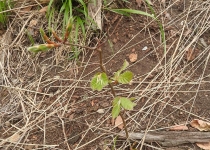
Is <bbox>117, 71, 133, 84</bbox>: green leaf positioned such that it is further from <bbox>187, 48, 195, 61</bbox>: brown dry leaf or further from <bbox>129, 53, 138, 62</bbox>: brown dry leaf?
<bbox>187, 48, 195, 61</bbox>: brown dry leaf

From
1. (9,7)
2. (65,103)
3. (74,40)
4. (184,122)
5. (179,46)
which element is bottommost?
(184,122)

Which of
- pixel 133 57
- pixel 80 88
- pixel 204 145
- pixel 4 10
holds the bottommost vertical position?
pixel 204 145

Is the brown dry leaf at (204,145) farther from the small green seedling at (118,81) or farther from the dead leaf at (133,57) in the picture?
the dead leaf at (133,57)

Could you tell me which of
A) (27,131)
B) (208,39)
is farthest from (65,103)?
(208,39)

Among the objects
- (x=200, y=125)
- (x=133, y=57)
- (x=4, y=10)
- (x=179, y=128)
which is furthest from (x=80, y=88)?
(x=4, y=10)

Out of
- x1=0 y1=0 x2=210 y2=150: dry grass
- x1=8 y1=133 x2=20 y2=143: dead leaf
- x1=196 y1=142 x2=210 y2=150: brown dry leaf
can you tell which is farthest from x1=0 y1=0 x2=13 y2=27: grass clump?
x1=196 y1=142 x2=210 y2=150: brown dry leaf

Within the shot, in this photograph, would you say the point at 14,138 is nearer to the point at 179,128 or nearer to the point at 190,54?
A: the point at 179,128

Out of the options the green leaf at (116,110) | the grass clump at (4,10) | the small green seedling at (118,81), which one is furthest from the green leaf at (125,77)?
the grass clump at (4,10)

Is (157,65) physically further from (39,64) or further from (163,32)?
(39,64)
